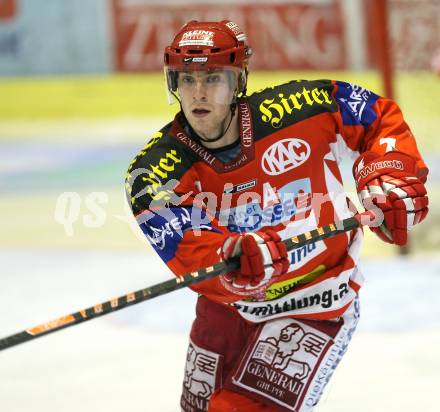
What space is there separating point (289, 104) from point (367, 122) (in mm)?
236

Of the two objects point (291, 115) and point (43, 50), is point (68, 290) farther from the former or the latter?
point (43, 50)

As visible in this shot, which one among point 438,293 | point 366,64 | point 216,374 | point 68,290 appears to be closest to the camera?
point 216,374

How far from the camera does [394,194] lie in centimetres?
282

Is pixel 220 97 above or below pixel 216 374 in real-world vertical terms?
above

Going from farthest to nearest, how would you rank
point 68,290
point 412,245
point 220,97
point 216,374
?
point 412,245
point 68,290
point 216,374
point 220,97

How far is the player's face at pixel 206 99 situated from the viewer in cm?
293

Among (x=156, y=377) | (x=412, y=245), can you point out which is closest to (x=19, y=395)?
(x=156, y=377)

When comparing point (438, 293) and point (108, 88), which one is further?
point (108, 88)

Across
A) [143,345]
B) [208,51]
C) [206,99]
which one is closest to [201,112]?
[206,99]

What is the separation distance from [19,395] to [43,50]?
20.1 ft

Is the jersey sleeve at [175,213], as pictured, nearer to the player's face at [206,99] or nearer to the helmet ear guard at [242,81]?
the player's face at [206,99]

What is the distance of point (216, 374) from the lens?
3266 millimetres

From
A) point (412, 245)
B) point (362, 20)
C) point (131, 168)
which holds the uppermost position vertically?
point (131, 168)

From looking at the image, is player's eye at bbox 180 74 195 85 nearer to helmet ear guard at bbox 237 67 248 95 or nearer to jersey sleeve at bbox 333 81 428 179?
helmet ear guard at bbox 237 67 248 95
